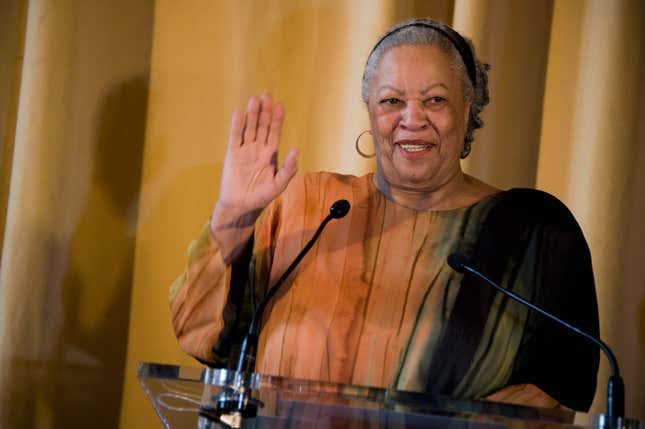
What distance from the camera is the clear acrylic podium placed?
4.95 feet

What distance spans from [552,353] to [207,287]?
2.39ft

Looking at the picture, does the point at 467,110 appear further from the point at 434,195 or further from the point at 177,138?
the point at 177,138

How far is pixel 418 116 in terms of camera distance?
2.14 meters

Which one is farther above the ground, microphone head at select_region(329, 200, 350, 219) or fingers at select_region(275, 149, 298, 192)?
fingers at select_region(275, 149, 298, 192)

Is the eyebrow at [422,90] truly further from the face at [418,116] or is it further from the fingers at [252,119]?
the fingers at [252,119]

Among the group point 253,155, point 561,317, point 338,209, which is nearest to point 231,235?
point 253,155

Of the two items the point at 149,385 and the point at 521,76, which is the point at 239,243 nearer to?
the point at 149,385

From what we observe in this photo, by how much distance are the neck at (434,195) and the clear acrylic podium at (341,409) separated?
0.73m

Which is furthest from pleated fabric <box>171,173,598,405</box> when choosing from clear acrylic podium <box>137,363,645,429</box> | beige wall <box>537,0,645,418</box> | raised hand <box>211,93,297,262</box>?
clear acrylic podium <box>137,363,645,429</box>

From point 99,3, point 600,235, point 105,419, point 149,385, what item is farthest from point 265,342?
point 99,3

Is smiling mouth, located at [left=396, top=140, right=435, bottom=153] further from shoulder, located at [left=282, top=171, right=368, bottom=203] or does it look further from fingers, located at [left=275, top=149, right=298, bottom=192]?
fingers, located at [left=275, top=149, right=298, bottom=192]

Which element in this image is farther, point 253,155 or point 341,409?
A: point 253,155

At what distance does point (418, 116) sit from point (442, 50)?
0.54 ft

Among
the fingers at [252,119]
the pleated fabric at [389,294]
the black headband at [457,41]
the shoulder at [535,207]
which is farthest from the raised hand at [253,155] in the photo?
the shoulder at [535,207]
